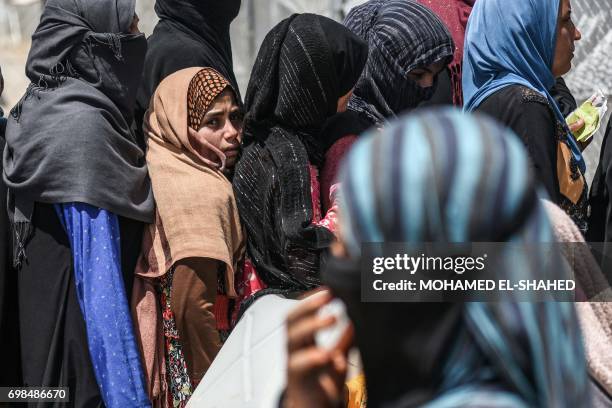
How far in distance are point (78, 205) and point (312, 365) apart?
1.79 meters

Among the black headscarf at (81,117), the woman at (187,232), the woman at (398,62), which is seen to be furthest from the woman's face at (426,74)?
the black headscarf at (81,117)

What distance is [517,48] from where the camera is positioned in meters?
3.00

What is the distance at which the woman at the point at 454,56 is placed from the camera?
360cm

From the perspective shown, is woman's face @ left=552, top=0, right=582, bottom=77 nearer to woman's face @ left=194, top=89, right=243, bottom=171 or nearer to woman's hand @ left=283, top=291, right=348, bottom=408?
woman's face @ left=194, top=89, right=243, bottom=171

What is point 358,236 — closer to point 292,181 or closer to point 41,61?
point 292,181

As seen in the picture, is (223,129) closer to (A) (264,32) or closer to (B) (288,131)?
(B) (288,131)

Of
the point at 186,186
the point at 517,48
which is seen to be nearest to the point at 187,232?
the point at 186,186

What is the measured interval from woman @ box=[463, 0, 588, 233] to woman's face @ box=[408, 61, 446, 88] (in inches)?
5.8

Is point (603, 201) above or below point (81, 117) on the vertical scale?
below

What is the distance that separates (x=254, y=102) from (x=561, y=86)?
66.5 inches

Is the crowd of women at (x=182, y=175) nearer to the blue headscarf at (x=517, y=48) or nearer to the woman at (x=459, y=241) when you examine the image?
the blue headscarf at (x=517, y=48)

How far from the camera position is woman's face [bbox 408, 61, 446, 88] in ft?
10.8

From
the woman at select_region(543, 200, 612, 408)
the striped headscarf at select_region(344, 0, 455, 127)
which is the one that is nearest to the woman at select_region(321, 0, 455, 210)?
the striped headscarf at select_region(344, 0, 455, 127)

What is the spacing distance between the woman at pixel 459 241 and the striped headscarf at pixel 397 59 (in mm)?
2028
